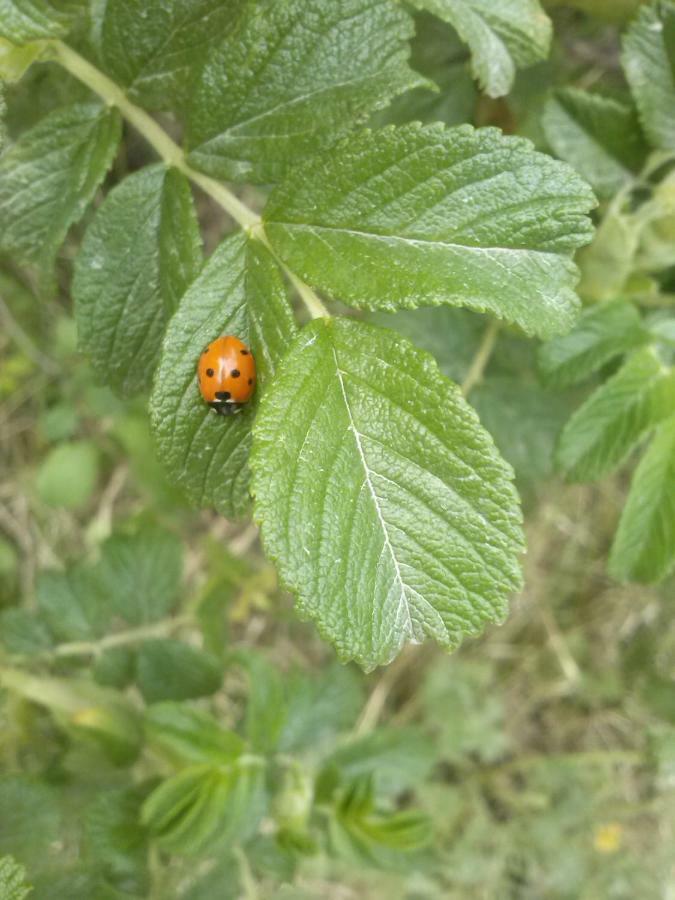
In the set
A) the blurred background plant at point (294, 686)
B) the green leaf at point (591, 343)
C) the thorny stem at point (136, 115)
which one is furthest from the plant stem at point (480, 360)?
the thorny stem at point (136, 115)

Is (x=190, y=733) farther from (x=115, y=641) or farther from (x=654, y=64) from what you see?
(x=654, y=64)

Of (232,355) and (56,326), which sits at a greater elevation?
(232,355)

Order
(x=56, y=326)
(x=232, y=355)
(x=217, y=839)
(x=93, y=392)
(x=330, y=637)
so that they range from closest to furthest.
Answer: (x=330, y=637) < (x=232, y=355) < (x=217, y=839) < (x=93, y=392) < (x=56, y=326)

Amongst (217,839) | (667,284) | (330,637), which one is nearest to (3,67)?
(330,637)

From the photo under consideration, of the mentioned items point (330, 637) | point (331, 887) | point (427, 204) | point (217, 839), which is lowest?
point (331, 887)

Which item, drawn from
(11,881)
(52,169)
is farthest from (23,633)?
(52,169)

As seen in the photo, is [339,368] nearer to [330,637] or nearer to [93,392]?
[330,637]

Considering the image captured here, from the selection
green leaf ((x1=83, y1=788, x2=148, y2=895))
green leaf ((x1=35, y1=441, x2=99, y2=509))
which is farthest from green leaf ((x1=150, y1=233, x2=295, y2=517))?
green leaf ((x1=35, y1=441, x2=99, y2=509))

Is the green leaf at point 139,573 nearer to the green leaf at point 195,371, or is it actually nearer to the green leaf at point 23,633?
the green leaf at point 23,633
